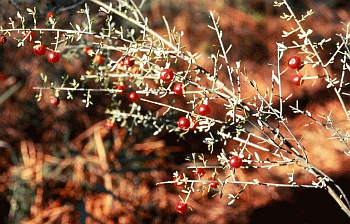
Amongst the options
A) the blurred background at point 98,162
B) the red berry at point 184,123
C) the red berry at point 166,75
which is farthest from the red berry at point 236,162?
the blurred background at point 98,162

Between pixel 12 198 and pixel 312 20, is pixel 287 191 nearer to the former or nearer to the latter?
pixel 12 198

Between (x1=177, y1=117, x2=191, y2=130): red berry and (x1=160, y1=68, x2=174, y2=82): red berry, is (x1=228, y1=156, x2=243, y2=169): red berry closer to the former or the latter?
(x1=177, y1=117, x2=191, y2=130): red berry

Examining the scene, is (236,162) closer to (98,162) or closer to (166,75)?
(166,75)

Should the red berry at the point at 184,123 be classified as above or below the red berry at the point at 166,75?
below

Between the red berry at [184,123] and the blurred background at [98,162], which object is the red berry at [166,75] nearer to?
the red berry at [184,123]

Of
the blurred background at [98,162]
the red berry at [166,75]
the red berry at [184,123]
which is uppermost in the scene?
the red berry at [166,75]

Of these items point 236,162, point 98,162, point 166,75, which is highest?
point 166,75

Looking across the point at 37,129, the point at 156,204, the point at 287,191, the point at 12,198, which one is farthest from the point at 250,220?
the point at 37,129

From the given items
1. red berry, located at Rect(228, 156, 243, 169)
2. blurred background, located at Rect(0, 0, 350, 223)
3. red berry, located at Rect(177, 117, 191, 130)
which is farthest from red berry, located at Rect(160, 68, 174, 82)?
blurred background, located at Rect(0, 0, 350, 223)

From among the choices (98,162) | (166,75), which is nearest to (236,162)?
(166,75)
